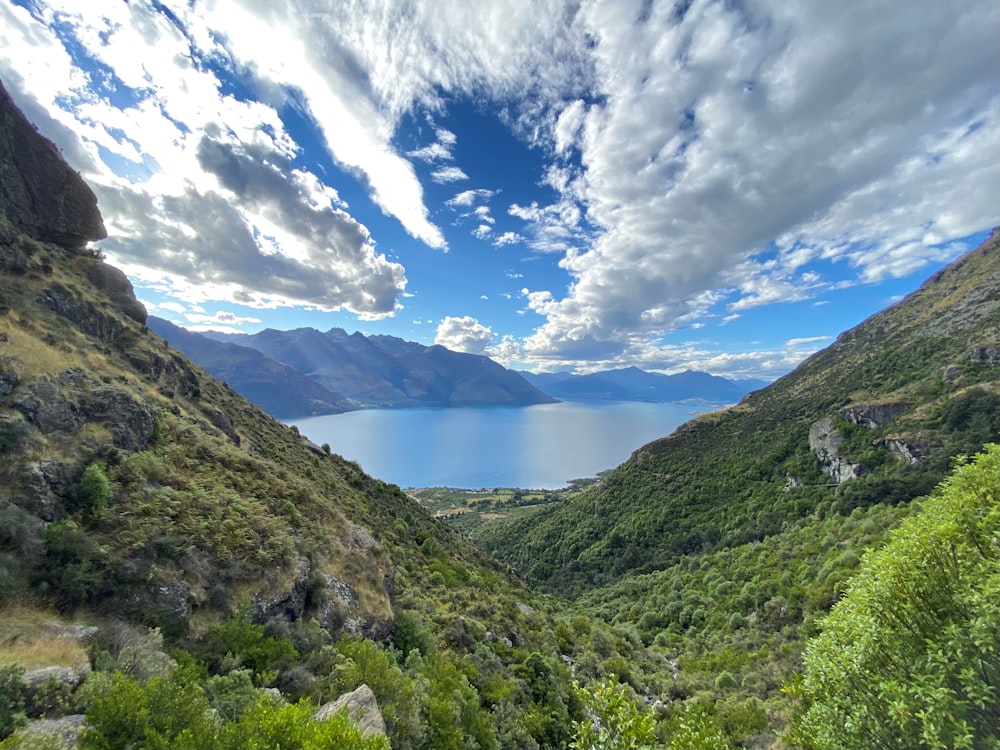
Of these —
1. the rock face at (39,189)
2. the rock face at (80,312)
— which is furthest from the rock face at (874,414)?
the rock face at (39,189)

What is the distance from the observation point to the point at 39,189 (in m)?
26.1

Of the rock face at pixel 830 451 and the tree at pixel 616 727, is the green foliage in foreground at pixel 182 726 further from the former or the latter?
the rock face at pixel 830 451

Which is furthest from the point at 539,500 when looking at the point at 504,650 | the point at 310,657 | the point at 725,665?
the point at 310,657

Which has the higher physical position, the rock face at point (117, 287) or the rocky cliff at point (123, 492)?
the rock face at point (117, 287)

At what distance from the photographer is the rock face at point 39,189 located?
24.8m

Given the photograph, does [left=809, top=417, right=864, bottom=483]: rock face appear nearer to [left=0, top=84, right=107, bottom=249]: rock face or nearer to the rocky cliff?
the rocky cliff

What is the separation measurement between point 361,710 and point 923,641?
12697 millimetres

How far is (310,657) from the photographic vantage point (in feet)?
35.9

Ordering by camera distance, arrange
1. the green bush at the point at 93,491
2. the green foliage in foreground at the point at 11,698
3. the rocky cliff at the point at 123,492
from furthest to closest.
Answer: the green bush at the point at 93,491 < the rocky cliff at the point at 123,492 < the green foliage in foreground at the point at 11,698

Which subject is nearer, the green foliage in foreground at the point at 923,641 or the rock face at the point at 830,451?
the green foliage in foreground at the point at 923,641

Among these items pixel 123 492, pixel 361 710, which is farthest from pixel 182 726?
pixel 123 492

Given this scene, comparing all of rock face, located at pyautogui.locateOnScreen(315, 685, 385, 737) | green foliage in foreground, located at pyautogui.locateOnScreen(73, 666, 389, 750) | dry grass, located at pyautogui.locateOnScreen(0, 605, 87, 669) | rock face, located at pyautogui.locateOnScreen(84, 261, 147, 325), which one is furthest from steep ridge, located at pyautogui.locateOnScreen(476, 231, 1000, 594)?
dry grass, located at pyautogui.locateOnScreen(0, 605, 87, 669)

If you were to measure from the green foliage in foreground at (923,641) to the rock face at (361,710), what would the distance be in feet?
31.7

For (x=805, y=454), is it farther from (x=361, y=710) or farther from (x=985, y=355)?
(x=361, y=710)
